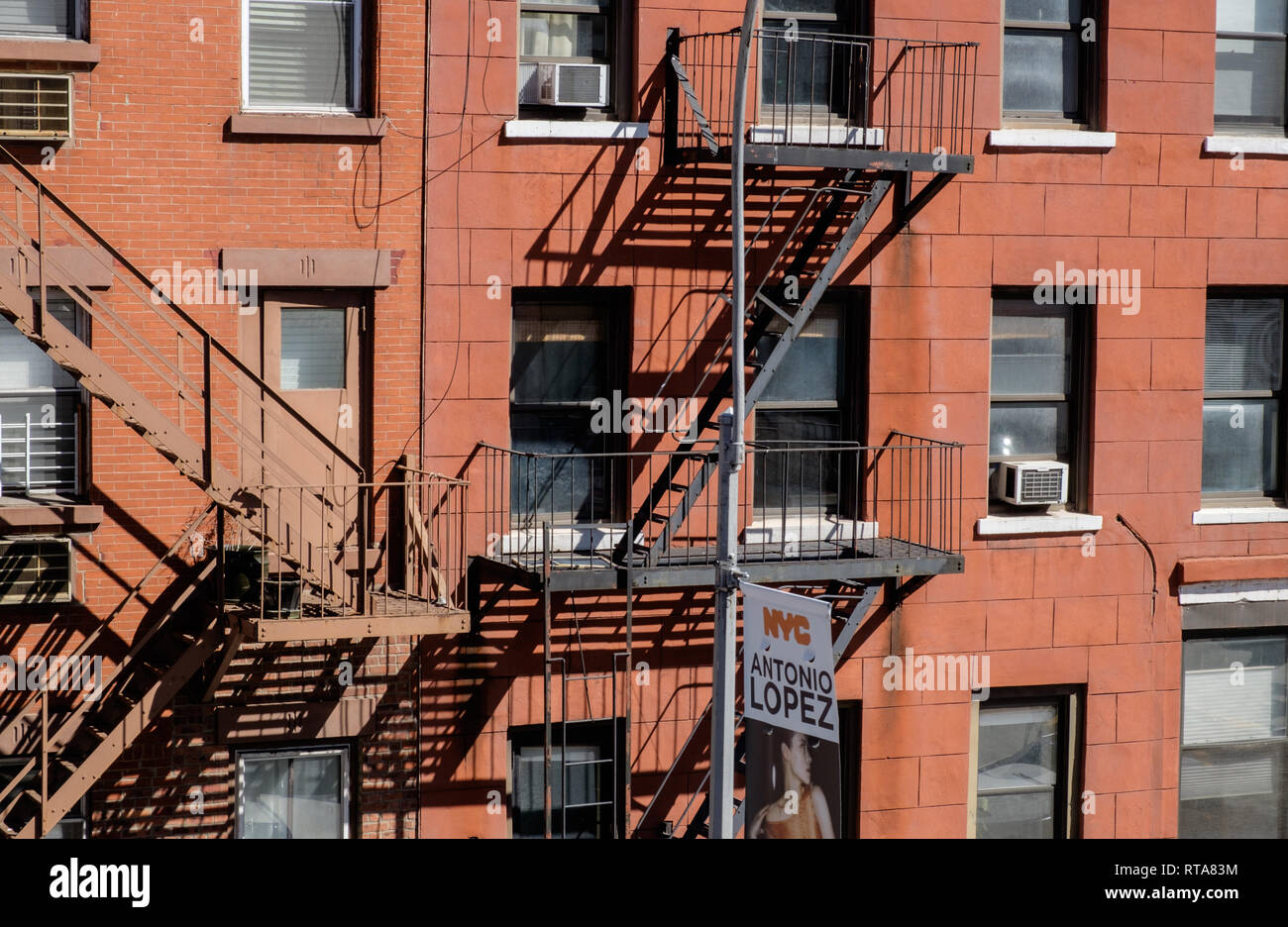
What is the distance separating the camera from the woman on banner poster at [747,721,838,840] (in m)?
10.7

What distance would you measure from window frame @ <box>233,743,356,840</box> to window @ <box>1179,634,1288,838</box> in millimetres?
7694

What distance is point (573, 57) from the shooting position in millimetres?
12930

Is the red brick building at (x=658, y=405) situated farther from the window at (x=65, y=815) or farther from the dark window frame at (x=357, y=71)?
the window at (x=65, y=815)

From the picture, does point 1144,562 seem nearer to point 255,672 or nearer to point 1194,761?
point 1194,761

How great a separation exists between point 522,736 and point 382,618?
2475 millimetres

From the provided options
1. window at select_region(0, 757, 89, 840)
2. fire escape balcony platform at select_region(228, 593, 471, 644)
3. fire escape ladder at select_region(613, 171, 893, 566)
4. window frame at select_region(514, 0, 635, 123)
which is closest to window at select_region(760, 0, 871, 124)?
fire escape ladder at select_region(613, 171, 893, 566)

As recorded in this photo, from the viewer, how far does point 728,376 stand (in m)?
12.8

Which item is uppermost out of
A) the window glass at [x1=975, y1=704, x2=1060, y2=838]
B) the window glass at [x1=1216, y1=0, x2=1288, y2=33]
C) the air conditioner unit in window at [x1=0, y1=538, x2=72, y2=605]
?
the window glass at [x1=1216, y1=0, x2=1288, y2=33]

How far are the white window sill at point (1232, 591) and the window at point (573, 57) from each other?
6.85 metres

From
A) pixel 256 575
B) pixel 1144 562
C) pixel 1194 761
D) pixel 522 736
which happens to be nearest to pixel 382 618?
pixel 256 575

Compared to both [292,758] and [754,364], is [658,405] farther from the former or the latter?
[292,758]

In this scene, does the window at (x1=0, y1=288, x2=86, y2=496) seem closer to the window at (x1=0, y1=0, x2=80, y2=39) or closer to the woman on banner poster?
the window at (x1=0, y1=0, x2=80, y2=39)

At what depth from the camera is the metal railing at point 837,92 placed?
13.0m

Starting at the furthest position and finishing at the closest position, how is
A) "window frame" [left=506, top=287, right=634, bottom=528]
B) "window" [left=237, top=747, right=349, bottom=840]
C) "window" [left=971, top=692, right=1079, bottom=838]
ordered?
"window" [left=971, top=692, right=1079, bottom=838]
"window frame" [left=506, top=287, right=634, bottom=528]
"window" [left=237, top=747, right=349, bottom=840]
